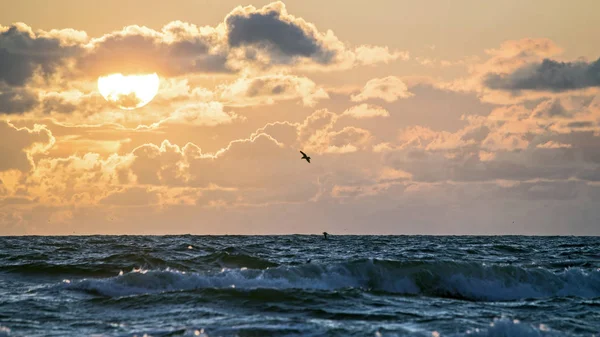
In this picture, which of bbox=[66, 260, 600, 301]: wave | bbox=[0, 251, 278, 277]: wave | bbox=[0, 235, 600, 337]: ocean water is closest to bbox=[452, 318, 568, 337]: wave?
bbox=[0, 235, 600, 337]: ocean water

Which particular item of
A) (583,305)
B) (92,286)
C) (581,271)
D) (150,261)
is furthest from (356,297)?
(150,261)

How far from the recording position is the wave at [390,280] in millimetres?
26656

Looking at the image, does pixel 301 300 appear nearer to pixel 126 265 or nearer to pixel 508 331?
pixel 508 331

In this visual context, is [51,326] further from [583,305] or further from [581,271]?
[581,271]

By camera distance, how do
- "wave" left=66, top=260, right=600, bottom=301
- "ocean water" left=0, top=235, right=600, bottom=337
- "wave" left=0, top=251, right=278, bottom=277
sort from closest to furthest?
"ocean water" left=0, top=235, right=600, bottom=337, "wave" left=66, top=260, right=600, bottom=301, "wave" left=0, top=251, right=278, bottom=277

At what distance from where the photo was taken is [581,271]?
104ft

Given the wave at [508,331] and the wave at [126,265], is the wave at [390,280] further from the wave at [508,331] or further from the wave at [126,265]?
the wave at [508,331]

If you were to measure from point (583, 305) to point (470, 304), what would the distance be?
13.4ft

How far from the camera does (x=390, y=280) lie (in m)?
29.3

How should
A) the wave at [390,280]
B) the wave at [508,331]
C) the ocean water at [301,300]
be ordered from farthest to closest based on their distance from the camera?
the wave at [390,280], the ocean water at [301,300], the wave at [508,331]

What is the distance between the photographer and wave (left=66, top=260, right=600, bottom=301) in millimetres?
26656

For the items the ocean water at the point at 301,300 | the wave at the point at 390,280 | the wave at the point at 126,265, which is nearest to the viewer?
the ocean water at the point at 301,300

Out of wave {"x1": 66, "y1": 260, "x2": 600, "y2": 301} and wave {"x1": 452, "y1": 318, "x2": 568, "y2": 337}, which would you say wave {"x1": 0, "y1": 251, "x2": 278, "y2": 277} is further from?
wave {"x1": 452, "y1": 318, "x2": 568, "y2": 337}

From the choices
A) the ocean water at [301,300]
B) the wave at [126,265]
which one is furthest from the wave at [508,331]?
the wave at [126,265]
